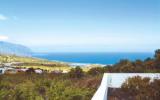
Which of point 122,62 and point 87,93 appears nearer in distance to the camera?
point 87,93

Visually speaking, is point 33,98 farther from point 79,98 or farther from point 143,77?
point 143,77

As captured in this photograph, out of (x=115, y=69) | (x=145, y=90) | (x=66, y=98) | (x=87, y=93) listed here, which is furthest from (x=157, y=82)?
(x=115, y=69)

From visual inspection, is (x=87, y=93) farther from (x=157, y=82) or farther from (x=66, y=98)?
(x=157, y=82)

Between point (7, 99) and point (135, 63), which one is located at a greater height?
point (135, 63)

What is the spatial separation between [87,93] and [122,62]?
11253 mm

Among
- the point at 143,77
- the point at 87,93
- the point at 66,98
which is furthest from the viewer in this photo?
the point at 143,77

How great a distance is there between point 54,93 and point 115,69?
9.85 meters

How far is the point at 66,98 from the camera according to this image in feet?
30.6

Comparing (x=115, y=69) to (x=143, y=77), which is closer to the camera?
(x=143, y=77)

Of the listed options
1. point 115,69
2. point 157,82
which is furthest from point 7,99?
point 115,69

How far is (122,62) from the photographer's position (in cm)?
2100

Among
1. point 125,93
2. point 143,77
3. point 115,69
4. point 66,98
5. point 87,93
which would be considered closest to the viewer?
point 66,98

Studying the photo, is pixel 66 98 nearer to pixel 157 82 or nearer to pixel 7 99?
pixel 7 99

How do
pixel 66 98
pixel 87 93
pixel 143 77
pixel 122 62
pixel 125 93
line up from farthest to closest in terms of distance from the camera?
pixel 122 62, pixel 143 77, pixel 125 93, pixel 87 93, pixel 66 98
